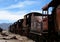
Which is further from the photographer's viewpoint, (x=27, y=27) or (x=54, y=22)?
(x=27, y=27)

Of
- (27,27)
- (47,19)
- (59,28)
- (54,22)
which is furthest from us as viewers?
(27,27)

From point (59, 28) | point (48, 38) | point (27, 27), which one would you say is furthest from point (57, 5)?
point (27, 27)

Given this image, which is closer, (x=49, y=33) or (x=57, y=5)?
(x=57, y=5)

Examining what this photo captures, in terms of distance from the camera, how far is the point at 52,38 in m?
15.5

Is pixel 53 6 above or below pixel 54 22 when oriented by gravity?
above

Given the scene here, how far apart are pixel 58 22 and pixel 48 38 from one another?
275 centimetres

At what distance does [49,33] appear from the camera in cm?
1577

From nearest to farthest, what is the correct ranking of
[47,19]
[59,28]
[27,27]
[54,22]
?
[59,28] < [54,22] < [47,19] < [27,27]

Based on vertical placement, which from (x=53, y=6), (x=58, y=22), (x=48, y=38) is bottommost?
(x=48, y=38)

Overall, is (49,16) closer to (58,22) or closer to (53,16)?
(53,16)

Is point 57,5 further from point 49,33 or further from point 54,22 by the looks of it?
point 49,33

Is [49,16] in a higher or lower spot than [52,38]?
higher


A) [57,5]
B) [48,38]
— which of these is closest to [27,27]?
[48,38]

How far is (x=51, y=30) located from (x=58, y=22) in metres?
1.68
